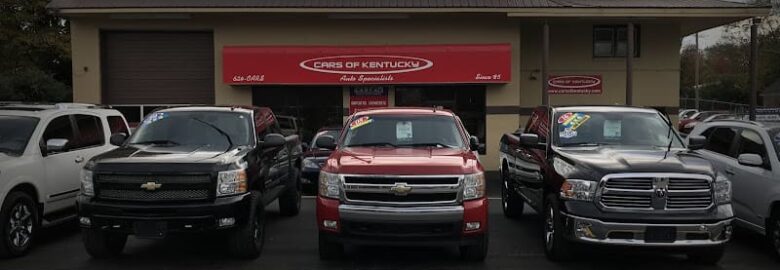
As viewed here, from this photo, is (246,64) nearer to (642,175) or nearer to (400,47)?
(400,47)

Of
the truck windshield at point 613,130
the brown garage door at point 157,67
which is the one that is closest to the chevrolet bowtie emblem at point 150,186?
the truck windshield at point 613,130

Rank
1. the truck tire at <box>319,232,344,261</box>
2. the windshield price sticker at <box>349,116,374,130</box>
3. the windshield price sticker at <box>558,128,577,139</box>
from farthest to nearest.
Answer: the windshield price sticker at <box>558,128,577,139</box>, the windshield price sticker at <box>349,116,374,130</box>, the truck tire at <box>319,232,344,261</box>

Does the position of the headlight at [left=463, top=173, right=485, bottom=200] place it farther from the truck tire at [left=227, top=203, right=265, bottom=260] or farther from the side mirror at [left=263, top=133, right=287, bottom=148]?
the side mirror at [left=263, top=133, right=287, bottom=148]

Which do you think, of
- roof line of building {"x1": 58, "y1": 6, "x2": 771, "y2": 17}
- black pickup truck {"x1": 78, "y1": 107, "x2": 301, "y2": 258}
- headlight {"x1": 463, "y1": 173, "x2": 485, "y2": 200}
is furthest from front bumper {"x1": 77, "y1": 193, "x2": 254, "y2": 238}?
roof line of building {"x1": 58, "y1": 6, "x2": 771, "y2": 17}

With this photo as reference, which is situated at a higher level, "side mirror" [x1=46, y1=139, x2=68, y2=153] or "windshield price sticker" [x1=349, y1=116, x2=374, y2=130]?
"windshield price sticker" [x1=349, y1=116, x2=374, y2=130]

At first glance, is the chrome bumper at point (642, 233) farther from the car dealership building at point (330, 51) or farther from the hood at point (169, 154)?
the car dealership building at point (330, 51)

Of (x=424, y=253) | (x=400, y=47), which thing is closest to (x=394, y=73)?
(x=400, y=47)

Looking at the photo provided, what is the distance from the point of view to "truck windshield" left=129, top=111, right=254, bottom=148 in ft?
27.7

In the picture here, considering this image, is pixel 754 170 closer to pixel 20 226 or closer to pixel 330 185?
pixel 330 185

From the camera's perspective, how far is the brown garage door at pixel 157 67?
1969cm

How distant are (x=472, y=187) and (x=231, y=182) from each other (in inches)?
99.7

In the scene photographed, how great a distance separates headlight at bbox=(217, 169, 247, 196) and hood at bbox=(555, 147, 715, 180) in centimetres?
342

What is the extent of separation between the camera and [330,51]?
1900 centimetres

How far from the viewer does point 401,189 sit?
6734 millimetres
